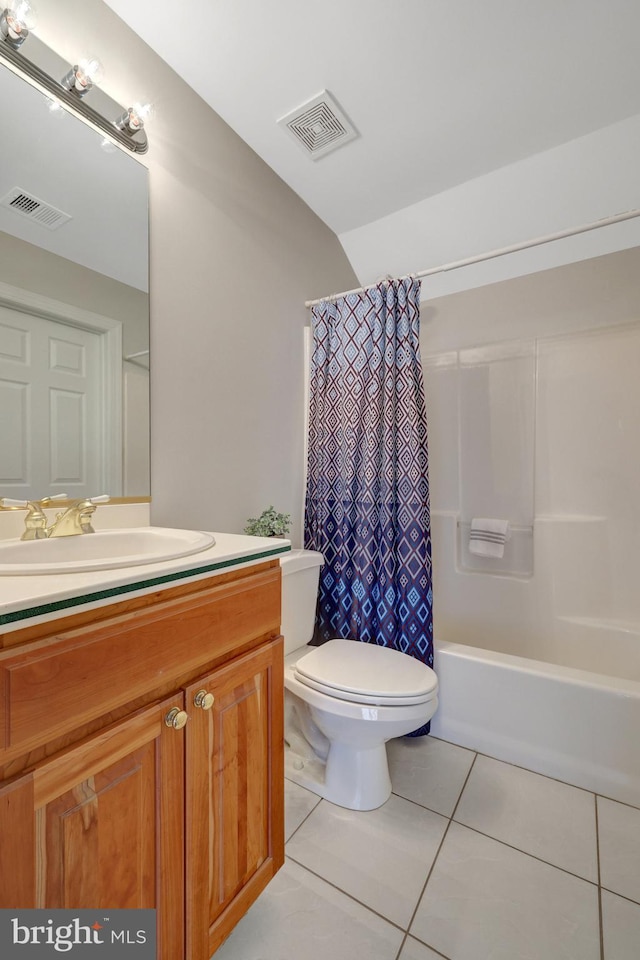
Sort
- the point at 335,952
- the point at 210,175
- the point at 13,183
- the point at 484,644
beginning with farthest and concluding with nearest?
Result: the point at 484,644 → the point at 210,175 → the point at 13,183 → the point at 335,952

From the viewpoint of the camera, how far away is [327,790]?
1.40m

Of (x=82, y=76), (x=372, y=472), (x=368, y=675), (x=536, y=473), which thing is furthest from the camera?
→ (x=536, y=473)

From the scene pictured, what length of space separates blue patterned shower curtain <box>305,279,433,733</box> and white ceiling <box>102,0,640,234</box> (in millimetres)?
580

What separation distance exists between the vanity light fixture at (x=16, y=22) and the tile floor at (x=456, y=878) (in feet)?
6.99

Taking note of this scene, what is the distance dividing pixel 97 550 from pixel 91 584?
0.51 meters

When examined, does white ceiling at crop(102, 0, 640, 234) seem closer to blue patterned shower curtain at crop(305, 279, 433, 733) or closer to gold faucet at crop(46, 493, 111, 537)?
blue patterned shower curtain at crop(305, 279, 433, 733)

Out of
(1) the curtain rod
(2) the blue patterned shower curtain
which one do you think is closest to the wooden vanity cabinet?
(2) the blue patterned shower curtain

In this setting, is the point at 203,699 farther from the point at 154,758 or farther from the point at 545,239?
the point at 545,239

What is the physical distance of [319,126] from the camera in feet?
5.34

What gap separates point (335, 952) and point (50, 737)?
881 millimetres

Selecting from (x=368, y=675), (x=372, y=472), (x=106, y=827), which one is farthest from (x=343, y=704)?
(x=372, y=472)

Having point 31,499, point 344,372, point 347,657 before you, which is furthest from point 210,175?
point 347,657

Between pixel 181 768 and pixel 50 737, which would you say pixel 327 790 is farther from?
pixel 50 737

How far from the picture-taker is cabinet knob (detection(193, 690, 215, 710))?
0.77m
